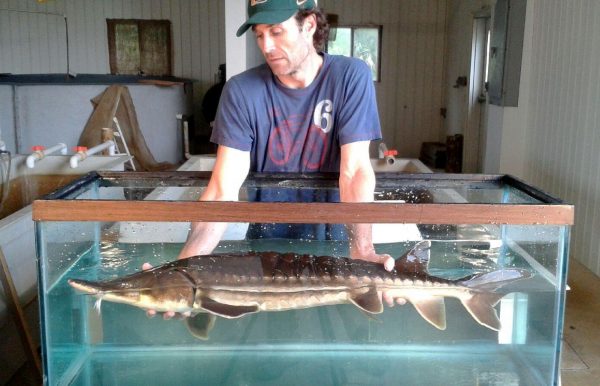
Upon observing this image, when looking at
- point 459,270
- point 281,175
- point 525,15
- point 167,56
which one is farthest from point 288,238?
point 167,56

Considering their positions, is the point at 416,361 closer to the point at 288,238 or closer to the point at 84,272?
the point at 288,238

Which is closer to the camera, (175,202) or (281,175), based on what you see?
(175,202)

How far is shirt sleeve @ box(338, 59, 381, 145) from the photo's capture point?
2.00 meters

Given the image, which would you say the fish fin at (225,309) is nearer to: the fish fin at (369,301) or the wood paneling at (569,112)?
the fish fin at (369,301)

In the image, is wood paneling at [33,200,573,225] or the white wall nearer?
wood paneling at [33,200,573,225]

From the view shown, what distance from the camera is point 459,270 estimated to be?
1.38m

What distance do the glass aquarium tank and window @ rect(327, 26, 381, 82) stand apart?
30.7 ft

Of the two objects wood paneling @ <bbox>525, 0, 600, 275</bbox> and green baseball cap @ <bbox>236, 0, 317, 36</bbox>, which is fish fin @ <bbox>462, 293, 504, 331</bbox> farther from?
wood paneling @ <bbox>525, 0, 600, 275</bbox>

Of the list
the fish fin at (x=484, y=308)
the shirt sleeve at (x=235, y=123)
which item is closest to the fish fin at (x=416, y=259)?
the fish fin at (x=484, y=308)

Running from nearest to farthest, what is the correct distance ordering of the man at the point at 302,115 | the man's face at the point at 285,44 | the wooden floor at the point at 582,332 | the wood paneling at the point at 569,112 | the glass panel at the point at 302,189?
the glass panel at the point at 302,189
the man's face at the point at 285,44
the man at the point at 302,115
the wooden floor at the point at 582,332
the wood paneling at the point at 569,112

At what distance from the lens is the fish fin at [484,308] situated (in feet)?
4.39

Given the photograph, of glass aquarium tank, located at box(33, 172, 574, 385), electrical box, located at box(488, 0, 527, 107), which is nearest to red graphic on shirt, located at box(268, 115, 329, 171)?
glass aquarium tank, located at box(33, 172, 574, 385)

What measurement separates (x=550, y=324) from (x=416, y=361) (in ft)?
0.94

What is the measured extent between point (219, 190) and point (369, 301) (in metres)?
0.61
